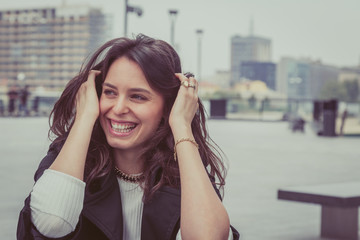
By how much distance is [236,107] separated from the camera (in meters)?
38.5

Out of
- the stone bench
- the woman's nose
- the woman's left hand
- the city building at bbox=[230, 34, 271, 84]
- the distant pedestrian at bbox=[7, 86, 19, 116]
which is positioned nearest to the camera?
the woman's nose

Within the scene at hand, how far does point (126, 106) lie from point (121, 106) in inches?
1.2

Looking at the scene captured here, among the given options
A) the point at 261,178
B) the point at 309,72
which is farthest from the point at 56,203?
the point at 309,72

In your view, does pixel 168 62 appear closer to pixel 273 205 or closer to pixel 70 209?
pixel 70 209

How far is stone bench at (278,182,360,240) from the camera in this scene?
4.91 m

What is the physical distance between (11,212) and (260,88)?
80.0m

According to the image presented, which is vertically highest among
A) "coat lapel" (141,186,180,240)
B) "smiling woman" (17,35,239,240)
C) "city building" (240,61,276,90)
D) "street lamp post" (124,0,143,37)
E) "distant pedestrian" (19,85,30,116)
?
"street lamp post" (124,0,143,37)

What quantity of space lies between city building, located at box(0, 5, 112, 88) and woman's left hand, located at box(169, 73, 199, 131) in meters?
154

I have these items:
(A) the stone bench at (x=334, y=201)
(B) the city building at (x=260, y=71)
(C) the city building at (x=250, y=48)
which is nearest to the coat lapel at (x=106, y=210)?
(A) the stone bench at (x=334, y=201)

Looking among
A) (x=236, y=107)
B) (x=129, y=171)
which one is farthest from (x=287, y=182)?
(x=236, y=107)

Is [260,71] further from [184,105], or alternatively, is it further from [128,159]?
[128,159]

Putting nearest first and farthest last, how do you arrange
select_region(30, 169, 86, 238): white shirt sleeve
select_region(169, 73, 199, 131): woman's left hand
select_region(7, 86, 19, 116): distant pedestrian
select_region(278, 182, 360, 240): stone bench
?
1. select_region(30, 169, 86, 238): white shirt sleeve
2. select_region(169, 73, 199, 131): woman's left hand
3. select_region(278, 182, 360, 240): stone bench
4. select_region(7, 86, 19, 116): distant pedestrian

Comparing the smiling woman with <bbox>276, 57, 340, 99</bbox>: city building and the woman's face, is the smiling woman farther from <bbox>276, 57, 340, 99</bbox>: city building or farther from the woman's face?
<bbox>276, 57, 340, 99</bbox>: city building

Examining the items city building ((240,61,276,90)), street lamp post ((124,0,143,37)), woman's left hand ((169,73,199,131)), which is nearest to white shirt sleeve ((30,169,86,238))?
woman's left hand ((169,73,199,131))
